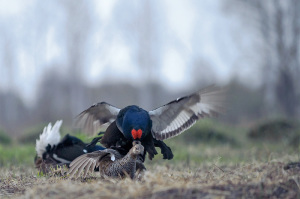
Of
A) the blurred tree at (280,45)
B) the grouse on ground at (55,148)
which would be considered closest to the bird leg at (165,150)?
the grouse on ground at (55,148)

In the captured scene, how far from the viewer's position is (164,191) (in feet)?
7.59

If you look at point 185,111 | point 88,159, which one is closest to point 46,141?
point 88,159

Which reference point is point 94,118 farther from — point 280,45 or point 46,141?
point 280,45

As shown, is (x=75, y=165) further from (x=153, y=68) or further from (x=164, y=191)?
(x=153, y=68)

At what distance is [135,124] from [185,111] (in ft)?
2.38

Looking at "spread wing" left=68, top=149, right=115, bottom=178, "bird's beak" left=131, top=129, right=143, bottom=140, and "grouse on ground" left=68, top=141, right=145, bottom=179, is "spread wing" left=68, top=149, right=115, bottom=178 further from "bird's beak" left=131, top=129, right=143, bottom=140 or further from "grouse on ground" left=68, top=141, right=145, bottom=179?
"bird's beak" left=131, top=129, right=143, bottom=140

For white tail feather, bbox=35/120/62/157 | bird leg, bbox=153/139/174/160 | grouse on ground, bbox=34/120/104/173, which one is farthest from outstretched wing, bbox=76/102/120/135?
white tail feather, bbox=35/120/62/157

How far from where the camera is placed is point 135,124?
3322mm

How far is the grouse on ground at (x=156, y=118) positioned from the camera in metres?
3.43

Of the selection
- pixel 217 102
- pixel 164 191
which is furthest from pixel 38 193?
pixel 217 102

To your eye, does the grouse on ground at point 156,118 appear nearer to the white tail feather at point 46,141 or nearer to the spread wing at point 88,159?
the spread wing at point 88,159

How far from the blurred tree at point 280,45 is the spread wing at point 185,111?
11511 mm

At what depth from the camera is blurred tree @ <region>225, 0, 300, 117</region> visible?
47.5 feet

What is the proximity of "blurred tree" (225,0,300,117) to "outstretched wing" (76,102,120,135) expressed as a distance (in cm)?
1163
